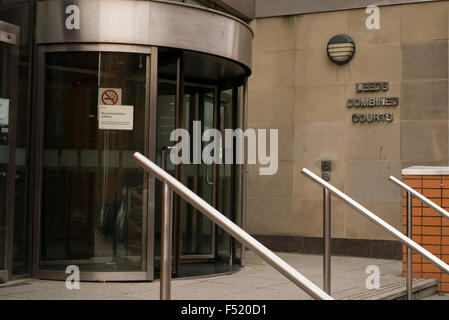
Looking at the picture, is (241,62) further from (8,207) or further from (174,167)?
(8,207)

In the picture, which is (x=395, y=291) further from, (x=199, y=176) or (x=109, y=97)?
(x=109, y=97)

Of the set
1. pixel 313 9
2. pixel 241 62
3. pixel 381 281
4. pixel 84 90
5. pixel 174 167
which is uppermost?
pixel 313 9

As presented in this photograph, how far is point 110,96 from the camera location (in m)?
5.91

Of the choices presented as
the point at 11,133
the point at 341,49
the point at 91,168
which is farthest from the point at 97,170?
the point at 341,49

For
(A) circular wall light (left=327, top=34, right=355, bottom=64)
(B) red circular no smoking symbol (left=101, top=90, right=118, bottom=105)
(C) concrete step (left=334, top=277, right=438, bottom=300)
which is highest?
(A) circular wall light (left=327, top=34, right=355, bottom=64)

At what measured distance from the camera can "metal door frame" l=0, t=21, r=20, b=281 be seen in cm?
568

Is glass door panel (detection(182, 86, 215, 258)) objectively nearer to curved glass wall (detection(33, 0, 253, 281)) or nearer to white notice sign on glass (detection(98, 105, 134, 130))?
curved glass wall (detection(33, 0, 253, 281))

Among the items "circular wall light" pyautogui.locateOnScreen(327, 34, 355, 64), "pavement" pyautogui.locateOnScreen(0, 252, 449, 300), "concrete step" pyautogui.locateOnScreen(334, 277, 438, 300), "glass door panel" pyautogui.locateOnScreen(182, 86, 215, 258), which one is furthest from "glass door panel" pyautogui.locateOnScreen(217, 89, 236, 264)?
"circular wall light" pyautogui.locateOnScreen(327, 34, 355, 64)

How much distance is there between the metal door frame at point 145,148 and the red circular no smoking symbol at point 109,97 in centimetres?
28

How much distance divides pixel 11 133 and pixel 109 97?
0.89 m

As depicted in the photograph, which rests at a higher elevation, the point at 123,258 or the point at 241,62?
the point at 241,62
